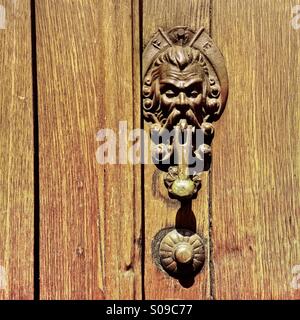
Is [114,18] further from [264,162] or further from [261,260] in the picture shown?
[261,260]

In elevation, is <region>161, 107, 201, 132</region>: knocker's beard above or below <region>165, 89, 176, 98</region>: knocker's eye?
below

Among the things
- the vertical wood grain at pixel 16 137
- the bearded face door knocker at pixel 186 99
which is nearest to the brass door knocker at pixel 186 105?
the bearded face door knocker at pixel 186 99

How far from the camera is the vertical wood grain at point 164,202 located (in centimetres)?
77

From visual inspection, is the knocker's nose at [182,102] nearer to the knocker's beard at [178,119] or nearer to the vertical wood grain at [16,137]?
the knocker's beard at [178,119]

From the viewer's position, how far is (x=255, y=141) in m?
0.77

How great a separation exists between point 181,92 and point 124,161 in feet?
0.44

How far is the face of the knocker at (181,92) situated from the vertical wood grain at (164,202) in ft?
0.23

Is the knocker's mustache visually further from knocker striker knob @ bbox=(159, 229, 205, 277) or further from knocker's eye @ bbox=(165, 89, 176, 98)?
knocker striker knob @ bbox=(159, 229, 205, 277)

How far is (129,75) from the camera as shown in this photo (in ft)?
2.49

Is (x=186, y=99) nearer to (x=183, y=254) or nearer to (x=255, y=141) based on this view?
(x=255, y=141)

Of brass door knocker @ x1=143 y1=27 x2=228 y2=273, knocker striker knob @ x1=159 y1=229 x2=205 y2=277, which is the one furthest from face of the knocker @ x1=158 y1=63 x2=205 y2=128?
knocker striker knob @ x1=159 y1=229 x2=205 y2=277

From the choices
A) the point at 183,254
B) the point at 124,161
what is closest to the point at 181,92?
the point at 124,161

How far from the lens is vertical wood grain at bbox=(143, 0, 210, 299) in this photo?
77cm
